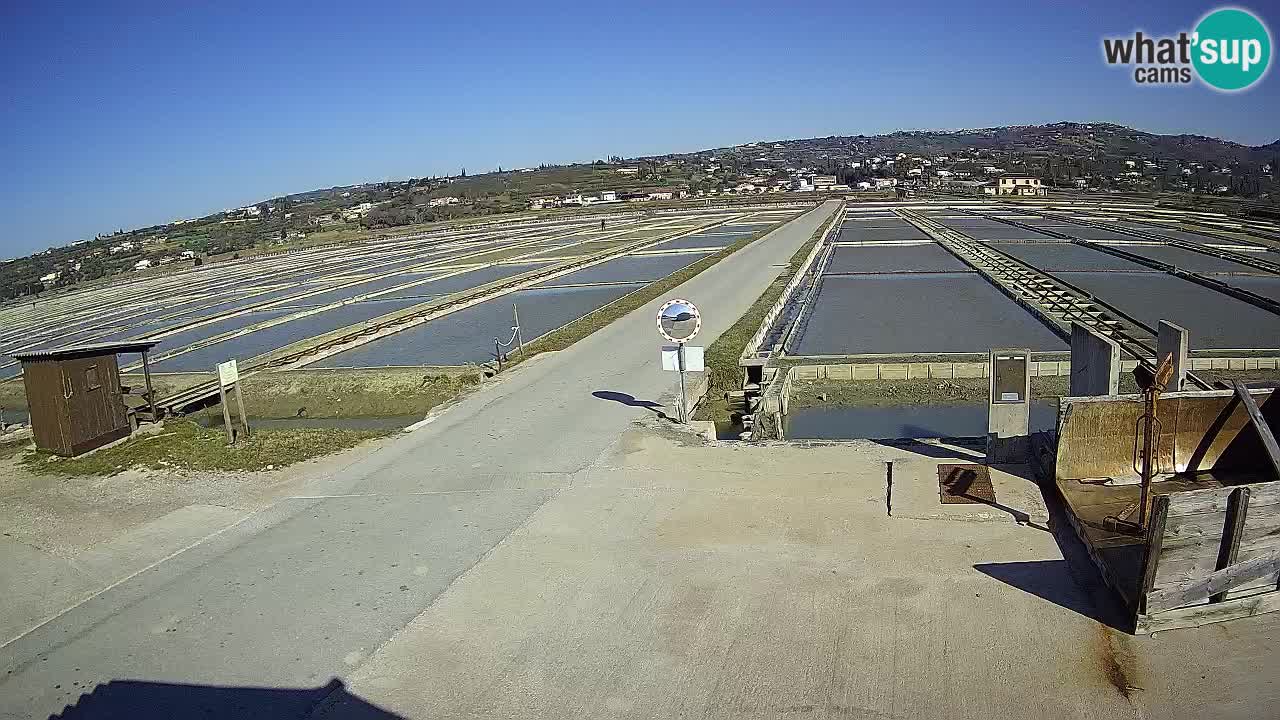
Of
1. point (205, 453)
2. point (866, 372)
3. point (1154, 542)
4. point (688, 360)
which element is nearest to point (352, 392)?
point (205, 453)

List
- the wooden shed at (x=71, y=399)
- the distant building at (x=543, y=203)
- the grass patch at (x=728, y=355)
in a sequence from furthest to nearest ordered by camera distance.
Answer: the distant building at (x=543, y=203) → the grass patch at (x=728, y=355) → the wooden shed at (x=71, y=399)

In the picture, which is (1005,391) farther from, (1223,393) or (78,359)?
(78,359)

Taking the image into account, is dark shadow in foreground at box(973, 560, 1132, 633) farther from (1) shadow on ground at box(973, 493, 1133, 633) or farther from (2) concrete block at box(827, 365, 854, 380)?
(2) concrete block at box(827, 365, 854, 380)

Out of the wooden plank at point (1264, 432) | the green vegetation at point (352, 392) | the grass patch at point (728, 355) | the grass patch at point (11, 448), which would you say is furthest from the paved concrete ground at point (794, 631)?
the green vegetation at point (352, 392)

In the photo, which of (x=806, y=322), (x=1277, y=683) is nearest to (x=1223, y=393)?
(x=1277, y=683)

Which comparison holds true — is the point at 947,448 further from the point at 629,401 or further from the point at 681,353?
the point at 629,401

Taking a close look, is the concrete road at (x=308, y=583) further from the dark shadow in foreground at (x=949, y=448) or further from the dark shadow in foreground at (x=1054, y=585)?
the dark shadow in foreground at (x=1054, y=585)

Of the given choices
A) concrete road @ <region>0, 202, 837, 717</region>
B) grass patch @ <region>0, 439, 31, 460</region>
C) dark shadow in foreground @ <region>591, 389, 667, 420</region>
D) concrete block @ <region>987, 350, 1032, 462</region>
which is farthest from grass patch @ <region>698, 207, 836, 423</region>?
grass patch @ <region>0, 439, 31, 460</region>
